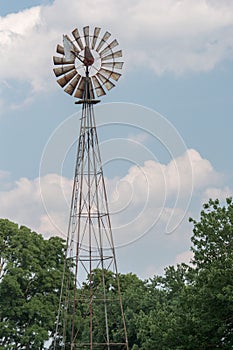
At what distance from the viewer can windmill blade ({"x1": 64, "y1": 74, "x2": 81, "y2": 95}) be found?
23.2 m

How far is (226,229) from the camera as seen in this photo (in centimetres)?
2317

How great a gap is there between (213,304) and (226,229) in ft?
8.83

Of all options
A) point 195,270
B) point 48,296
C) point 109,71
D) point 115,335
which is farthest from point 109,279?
point 109,71

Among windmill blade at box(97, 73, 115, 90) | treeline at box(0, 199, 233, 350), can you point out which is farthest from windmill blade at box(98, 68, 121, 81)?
treeline at box(0, 199, 233, 350)

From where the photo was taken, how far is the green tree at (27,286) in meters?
33.8

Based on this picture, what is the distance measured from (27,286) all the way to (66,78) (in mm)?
16133

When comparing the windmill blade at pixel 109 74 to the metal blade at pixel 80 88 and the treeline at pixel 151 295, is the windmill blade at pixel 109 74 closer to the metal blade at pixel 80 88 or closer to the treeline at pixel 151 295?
the metal blade at pixel 80 88

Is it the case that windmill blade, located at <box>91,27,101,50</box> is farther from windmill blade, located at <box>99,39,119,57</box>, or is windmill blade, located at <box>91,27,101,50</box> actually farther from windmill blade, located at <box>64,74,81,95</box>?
windmill blade, located at <box>64,74,81,95</box>

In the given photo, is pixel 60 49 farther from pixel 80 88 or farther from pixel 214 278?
pixel 214 278

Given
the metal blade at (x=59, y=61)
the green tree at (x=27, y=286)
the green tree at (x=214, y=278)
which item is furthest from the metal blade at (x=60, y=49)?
the green tree at (x=27, y=286)

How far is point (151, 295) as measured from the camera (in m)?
33.1

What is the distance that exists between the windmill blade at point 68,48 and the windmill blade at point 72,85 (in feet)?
2.54

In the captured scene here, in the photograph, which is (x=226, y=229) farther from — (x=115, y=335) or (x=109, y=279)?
(x=109, y=279)

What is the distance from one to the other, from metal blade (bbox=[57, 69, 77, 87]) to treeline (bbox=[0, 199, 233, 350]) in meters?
6.75
